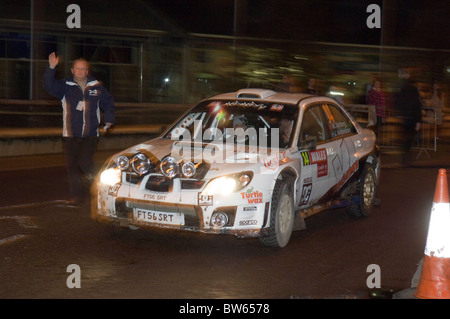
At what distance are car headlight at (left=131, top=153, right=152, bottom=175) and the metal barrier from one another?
11351 mm

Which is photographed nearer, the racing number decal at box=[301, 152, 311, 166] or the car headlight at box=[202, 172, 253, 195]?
the car headlight at box=[202, 172, 253, 195]

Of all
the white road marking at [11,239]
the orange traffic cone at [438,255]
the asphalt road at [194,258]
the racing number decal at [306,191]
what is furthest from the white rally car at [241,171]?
the orange traffic cone at [438,255]

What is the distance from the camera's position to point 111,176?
27.9 feet

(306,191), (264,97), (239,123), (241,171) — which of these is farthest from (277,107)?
(241,171)

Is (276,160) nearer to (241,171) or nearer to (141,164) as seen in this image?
(241,171)

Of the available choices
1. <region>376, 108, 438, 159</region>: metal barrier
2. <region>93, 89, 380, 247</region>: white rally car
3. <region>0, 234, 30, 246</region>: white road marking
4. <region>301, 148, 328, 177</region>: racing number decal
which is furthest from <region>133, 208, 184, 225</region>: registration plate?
<region>376, 108, 438, 159</region>: metal barrier

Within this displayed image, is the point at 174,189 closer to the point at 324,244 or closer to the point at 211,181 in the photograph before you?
the point at 211,181

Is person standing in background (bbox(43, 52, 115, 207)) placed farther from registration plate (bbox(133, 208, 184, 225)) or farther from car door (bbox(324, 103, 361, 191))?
car door (bbox(324, 103, 361, 191))

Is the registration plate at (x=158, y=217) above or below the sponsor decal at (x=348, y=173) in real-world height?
below

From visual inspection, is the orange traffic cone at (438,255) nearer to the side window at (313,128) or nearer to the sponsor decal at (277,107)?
the side window at (313,128)

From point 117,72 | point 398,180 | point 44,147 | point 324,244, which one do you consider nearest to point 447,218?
point 324,244

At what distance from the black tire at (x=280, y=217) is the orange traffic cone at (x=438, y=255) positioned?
2001mm

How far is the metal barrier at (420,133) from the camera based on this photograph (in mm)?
19531

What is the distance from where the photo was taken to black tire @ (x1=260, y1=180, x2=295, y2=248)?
824cm
